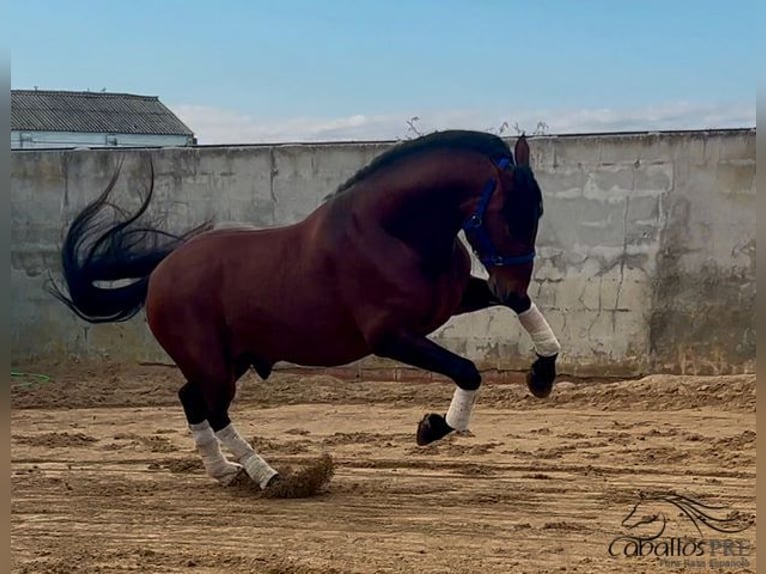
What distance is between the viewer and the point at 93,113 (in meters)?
30.1

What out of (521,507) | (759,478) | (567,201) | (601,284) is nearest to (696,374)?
(601,284)

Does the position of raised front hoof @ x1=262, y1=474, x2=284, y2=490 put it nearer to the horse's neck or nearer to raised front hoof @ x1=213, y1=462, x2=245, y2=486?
raised front hoof @ x1=213, y1=462, x2=245, y2=486

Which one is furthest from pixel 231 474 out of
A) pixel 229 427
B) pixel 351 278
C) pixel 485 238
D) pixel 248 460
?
pixel 485 238

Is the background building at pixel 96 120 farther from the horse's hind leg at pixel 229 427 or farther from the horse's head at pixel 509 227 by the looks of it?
the horse's head at pixel 509 227

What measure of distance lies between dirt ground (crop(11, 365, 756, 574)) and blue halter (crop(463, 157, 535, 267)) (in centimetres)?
139

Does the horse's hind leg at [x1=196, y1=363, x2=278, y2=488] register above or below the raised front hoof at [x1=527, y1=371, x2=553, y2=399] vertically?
below

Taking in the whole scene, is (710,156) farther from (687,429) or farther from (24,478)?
(24,478)

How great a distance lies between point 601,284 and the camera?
416 inches

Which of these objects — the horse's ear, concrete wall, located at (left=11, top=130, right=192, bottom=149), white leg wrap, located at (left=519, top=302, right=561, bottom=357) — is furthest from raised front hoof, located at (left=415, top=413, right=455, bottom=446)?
concrete wall, located at (left=11, top=130, right=192, bottom=149)

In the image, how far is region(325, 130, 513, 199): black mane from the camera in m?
5.88

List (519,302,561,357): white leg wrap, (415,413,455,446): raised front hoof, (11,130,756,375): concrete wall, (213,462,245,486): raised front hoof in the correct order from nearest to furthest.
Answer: (415,413,455,446): raised front hoof, (519,302,561,357): white leg wrap, (213,462,245,486): raised front hoof, (11,130,756,375): concrete wall

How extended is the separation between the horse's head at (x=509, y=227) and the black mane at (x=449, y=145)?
0.39ft

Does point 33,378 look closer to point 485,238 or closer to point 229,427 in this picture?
point 229,427

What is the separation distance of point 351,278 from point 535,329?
40.4 inches
